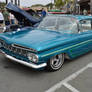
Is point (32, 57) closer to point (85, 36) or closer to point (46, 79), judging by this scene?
point (46, 79)

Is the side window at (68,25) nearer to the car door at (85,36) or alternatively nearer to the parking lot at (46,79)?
the car door at (85,36)

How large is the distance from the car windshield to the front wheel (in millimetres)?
920

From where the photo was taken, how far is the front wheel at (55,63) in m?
3.69

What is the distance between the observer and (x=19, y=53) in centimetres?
360

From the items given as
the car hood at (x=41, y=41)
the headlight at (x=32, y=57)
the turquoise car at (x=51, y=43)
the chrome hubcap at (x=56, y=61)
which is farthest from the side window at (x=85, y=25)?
the headlight at (x=32, y=57)

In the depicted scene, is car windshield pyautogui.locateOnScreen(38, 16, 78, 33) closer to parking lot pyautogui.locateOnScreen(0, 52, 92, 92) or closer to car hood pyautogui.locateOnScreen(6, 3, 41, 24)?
parking lot pyautogui.locateOnScreen(0, 52, 92, 92)

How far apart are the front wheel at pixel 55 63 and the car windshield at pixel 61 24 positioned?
0.92 metres

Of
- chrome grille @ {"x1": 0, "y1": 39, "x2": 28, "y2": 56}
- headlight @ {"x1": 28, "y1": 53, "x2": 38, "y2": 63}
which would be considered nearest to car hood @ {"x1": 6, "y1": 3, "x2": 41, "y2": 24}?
chrome grille @ {"x1": 0, "y1": 39, "x2": 28, "y2": 56}

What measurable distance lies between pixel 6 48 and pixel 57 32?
5.13 ft

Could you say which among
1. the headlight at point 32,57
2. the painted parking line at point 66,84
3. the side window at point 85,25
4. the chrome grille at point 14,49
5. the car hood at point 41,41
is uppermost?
the side window at point 85,25

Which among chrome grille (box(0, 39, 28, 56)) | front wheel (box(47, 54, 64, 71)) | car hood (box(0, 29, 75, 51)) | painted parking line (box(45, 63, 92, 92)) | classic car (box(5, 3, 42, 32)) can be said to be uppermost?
classic car (box(5, 3, 42, 32))

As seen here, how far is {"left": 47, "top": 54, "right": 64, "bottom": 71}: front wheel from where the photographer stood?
3686 millimetres

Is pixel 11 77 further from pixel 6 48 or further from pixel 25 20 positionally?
pixel 25 20

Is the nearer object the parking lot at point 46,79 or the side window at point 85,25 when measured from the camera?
the parking lot at point 46,79
